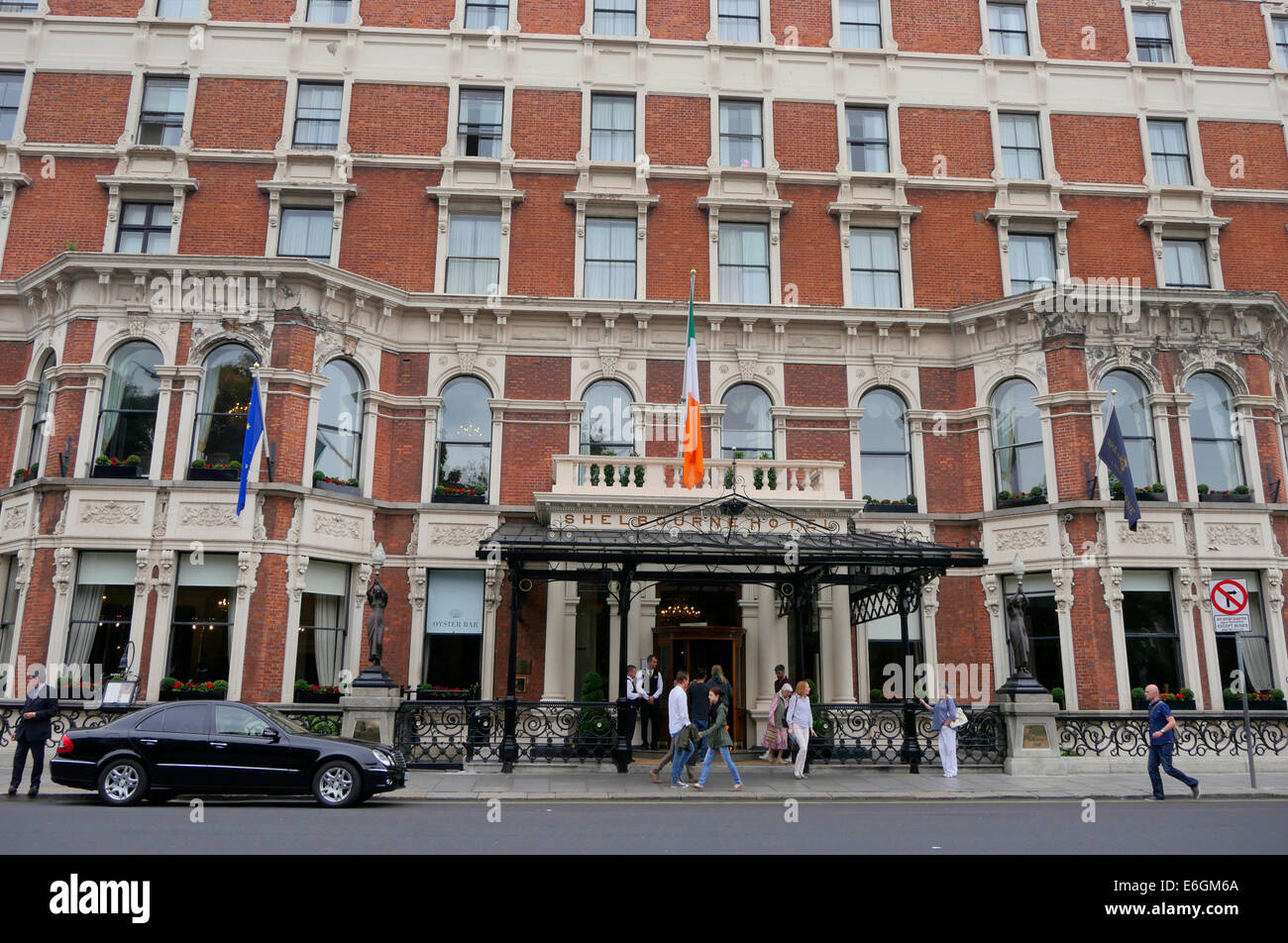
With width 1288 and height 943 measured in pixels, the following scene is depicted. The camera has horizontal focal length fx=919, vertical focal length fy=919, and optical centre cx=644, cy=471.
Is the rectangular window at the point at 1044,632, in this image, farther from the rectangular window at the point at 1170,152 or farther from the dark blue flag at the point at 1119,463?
the rectangular window at the point at 1170,152

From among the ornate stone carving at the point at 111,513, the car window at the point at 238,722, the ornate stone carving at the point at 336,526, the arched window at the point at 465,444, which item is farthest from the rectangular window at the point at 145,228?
the car window at the point at 238,722

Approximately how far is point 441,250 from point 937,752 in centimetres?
1741

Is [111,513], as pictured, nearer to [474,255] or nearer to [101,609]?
[101,609]

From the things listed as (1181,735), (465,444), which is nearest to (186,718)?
(465,444)

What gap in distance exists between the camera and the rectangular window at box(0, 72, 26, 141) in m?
25.5

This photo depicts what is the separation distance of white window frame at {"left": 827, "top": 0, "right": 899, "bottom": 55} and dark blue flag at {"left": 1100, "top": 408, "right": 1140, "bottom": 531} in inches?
525

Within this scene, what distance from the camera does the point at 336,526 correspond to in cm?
2166

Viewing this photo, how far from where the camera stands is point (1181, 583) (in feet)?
71.2

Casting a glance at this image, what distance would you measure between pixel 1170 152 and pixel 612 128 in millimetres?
16415

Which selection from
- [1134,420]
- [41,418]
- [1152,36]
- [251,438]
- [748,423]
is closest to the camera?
[251,438]

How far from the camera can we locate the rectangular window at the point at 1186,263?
2617cm

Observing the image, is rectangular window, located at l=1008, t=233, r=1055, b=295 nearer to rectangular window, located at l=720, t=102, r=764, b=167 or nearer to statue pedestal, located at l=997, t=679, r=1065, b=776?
rectangular window, located at l=720, t=102, r=764, b=167

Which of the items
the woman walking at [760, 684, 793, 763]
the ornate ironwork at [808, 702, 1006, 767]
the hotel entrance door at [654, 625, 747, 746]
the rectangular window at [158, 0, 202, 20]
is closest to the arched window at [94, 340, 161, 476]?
the rectangular window at [158, 0, 202, 20]

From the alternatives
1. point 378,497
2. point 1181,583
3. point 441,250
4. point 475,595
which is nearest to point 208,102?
point 441,250
